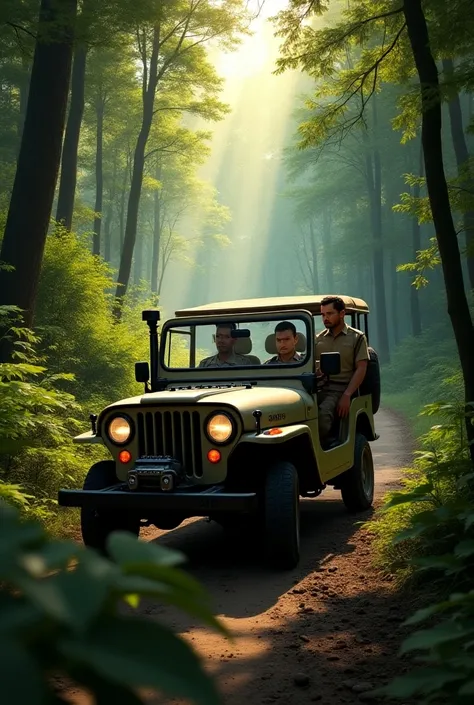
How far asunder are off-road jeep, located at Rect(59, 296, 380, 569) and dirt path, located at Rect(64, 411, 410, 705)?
0.37 m

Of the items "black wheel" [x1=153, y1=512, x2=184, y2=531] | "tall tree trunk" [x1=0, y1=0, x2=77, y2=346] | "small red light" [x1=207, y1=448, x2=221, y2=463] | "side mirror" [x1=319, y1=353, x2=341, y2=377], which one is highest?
"tall tree trunk" [x1=0, y1=0, x2=77, y2=346]

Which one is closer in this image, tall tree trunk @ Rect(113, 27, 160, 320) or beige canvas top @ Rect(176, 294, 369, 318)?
beige canvas top @ Rect(176, 294, 369, 318)

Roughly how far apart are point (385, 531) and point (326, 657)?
2.09m

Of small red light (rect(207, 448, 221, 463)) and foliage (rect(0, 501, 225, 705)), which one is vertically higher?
foliage (rect(0, 501, 225, 705))

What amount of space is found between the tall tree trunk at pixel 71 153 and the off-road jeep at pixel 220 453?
9141 mm

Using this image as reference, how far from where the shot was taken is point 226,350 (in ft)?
24.0

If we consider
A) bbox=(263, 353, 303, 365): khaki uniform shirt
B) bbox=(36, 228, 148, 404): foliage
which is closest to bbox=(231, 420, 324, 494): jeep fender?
bbox=(263, 353, 303, 365): khaki uniform shirt

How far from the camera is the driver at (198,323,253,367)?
7.27 meters

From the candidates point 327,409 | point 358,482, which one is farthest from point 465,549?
point 358,482

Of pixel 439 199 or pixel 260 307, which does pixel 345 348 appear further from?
pixel 439 199

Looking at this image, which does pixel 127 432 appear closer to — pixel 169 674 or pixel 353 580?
pixel 353 580

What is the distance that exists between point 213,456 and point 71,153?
12237 millimetres

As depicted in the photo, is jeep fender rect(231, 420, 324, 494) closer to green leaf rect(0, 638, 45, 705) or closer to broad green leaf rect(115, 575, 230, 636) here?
broad green leaf rect(115, 575, 230, 636)

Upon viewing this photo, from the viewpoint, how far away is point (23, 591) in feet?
2.07
